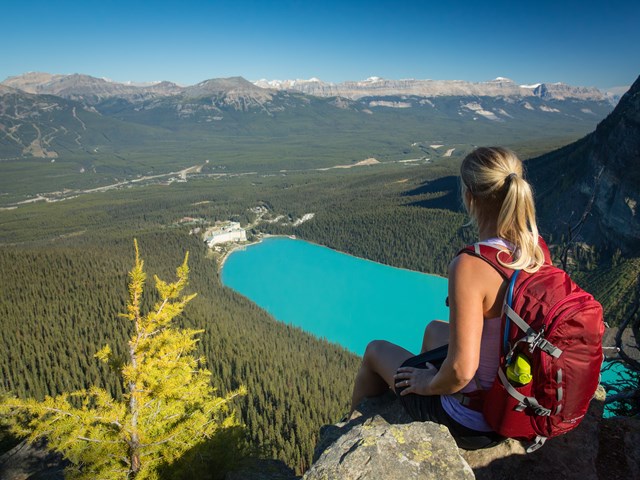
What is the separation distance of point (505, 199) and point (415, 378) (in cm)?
209

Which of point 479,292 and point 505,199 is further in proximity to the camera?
point 505,199

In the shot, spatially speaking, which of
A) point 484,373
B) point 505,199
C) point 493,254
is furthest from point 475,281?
point 484,373

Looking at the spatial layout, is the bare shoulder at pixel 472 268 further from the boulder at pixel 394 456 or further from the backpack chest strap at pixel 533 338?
the boulder at pixel 394 456

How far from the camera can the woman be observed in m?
3.23

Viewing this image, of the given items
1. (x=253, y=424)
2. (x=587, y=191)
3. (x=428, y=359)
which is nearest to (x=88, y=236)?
(x=253, y=424)

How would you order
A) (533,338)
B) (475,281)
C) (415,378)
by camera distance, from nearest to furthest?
1. (533,338)
2. (475,281)
3. (415,378)

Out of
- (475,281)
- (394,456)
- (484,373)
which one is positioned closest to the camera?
(475,281)

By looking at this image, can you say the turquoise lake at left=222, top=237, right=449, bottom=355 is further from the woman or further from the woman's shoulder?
the woman's shoulder

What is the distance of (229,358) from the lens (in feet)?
144

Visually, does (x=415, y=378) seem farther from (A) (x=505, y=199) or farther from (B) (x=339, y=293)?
(B) (x=339, y=293)

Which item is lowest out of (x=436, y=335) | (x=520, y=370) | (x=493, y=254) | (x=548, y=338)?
(x=436, y=335)

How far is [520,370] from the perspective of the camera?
3.25 m

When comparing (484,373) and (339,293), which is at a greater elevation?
(484,373)

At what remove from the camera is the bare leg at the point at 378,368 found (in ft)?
17.0
